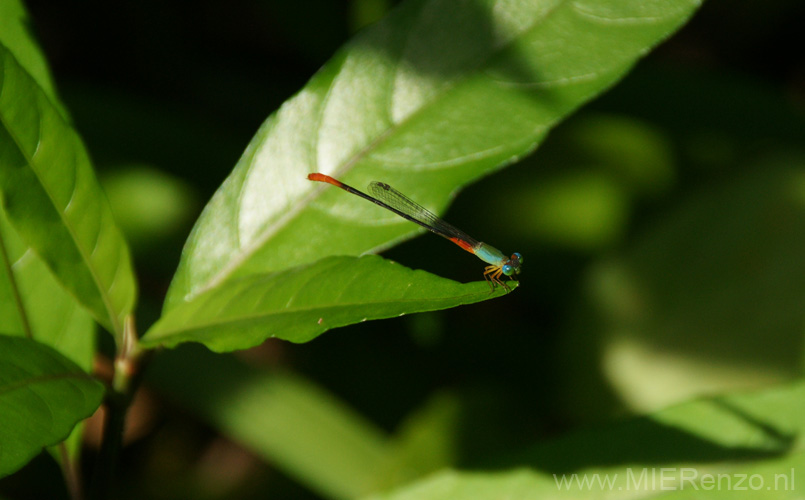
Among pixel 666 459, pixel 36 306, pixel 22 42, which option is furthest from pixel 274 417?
pixel 22 42

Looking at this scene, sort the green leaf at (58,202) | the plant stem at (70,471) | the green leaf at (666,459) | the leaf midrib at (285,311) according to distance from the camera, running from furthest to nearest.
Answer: the green leaf at (666,459)
the plant stem at (70,471)
the green leaf at (58,202)
the leaf midrib at (285,311)

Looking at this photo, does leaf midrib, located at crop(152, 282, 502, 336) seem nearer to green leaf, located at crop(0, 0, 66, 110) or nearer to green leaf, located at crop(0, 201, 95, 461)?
green leaf, located at crop(0, 201, 95, 461)

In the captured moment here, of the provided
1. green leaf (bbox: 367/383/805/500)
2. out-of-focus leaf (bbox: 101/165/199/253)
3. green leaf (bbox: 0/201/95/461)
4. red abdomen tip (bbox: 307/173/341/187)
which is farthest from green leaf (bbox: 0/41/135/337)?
out-of-focus leaf (bbox: 101/165/199/253)

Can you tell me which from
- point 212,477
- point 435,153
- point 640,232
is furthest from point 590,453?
point 212,477

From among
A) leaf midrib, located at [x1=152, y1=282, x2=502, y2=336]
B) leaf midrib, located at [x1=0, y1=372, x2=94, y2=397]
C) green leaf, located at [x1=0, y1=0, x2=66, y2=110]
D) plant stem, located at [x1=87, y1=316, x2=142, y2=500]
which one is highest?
green leaf, located at [x1=0, y1=0, x2=66, y2=110]

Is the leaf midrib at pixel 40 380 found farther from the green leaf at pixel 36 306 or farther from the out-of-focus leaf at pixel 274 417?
the out-of-focus leaf at pixel 274 417

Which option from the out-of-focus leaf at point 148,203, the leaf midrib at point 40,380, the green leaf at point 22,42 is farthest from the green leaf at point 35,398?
the out-of-focus leaf at point 148,203

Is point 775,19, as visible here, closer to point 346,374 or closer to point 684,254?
point 684,254
